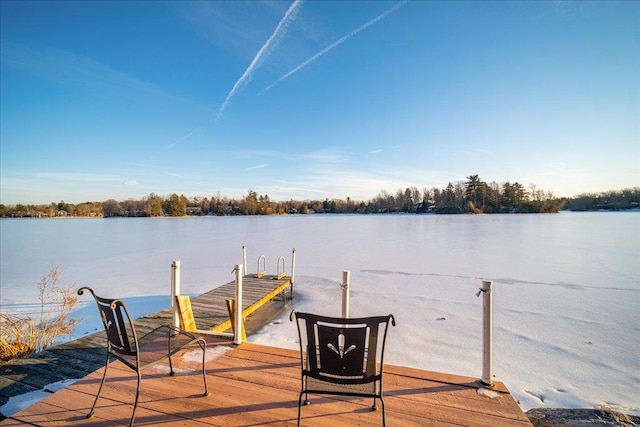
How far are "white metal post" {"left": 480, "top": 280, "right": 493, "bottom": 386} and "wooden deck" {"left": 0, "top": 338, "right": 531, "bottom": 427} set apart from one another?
105mm

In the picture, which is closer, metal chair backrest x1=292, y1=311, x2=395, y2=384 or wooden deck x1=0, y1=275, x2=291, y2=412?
metal chair backrest x1=292, y1=311, x2=395, y2=384

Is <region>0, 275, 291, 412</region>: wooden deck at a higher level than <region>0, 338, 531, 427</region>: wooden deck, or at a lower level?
lower

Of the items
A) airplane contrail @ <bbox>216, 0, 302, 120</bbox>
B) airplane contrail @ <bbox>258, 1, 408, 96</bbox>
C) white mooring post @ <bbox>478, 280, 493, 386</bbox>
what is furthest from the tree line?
white mooring post @ <bbox>478, 280, 493, 386</bbox>

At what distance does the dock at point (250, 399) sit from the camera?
1960mm

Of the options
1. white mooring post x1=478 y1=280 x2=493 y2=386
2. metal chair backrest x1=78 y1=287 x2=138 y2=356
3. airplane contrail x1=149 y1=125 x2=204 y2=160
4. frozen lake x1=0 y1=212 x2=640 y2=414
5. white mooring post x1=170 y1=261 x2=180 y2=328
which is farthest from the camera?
airplane contrail x1=149 y1=125 x2=204 y2=160

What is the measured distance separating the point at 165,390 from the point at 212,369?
40 cm

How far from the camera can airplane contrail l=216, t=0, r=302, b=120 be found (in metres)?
12.3

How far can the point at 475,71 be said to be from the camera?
36.7ft

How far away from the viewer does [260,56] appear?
15.8m

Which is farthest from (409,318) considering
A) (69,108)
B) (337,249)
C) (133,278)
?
(69,108)

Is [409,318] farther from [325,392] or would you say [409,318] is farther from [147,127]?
[147,127]

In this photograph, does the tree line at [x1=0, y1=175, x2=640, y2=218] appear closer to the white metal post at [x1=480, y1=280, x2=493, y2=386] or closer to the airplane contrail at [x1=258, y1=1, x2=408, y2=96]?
the airplane contrail at [x1=258, y1=1, x2=408, y2=96]

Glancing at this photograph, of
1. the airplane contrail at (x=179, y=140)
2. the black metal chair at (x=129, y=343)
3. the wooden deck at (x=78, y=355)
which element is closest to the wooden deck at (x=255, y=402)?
the black metal chair at (x=129, y=343)

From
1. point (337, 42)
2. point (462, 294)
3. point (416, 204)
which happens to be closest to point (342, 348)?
point (462, 294)
